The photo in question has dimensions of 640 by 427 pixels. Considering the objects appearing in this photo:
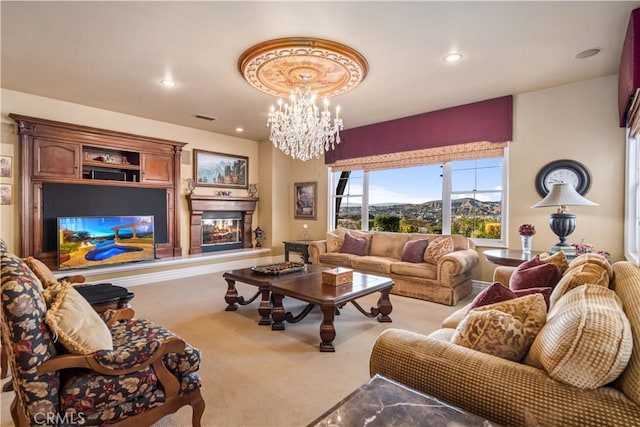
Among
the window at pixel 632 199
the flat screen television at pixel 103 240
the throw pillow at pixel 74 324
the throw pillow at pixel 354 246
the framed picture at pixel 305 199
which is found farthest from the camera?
the framed picture at pixel 305 199

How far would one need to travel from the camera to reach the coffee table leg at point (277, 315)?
320 centimetres

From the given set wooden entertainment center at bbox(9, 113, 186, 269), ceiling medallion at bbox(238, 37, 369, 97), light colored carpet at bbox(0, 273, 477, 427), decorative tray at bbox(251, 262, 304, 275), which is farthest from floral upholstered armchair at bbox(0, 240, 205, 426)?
wooden entertainment center at bbox(9, 113, 186, 269)

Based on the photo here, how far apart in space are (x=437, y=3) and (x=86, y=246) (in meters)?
5.48

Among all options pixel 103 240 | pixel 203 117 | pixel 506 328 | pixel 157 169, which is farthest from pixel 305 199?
pixel 506 328

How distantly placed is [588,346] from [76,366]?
1.97 meters

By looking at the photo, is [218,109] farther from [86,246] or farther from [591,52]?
[591,52]

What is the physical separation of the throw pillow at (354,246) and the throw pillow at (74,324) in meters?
4.18

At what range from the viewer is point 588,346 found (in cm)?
96

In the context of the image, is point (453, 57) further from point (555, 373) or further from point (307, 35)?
point (555, 373)

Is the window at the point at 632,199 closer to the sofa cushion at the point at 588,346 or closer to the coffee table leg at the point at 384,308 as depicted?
the coffee table leg at the point at 384,308

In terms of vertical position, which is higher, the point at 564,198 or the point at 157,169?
the point at 157,169

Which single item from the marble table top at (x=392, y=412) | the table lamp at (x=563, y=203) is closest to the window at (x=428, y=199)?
the table lamp at (x=563, y=203)

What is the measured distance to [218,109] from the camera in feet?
16.3

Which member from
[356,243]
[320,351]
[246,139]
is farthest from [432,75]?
[246,139]
